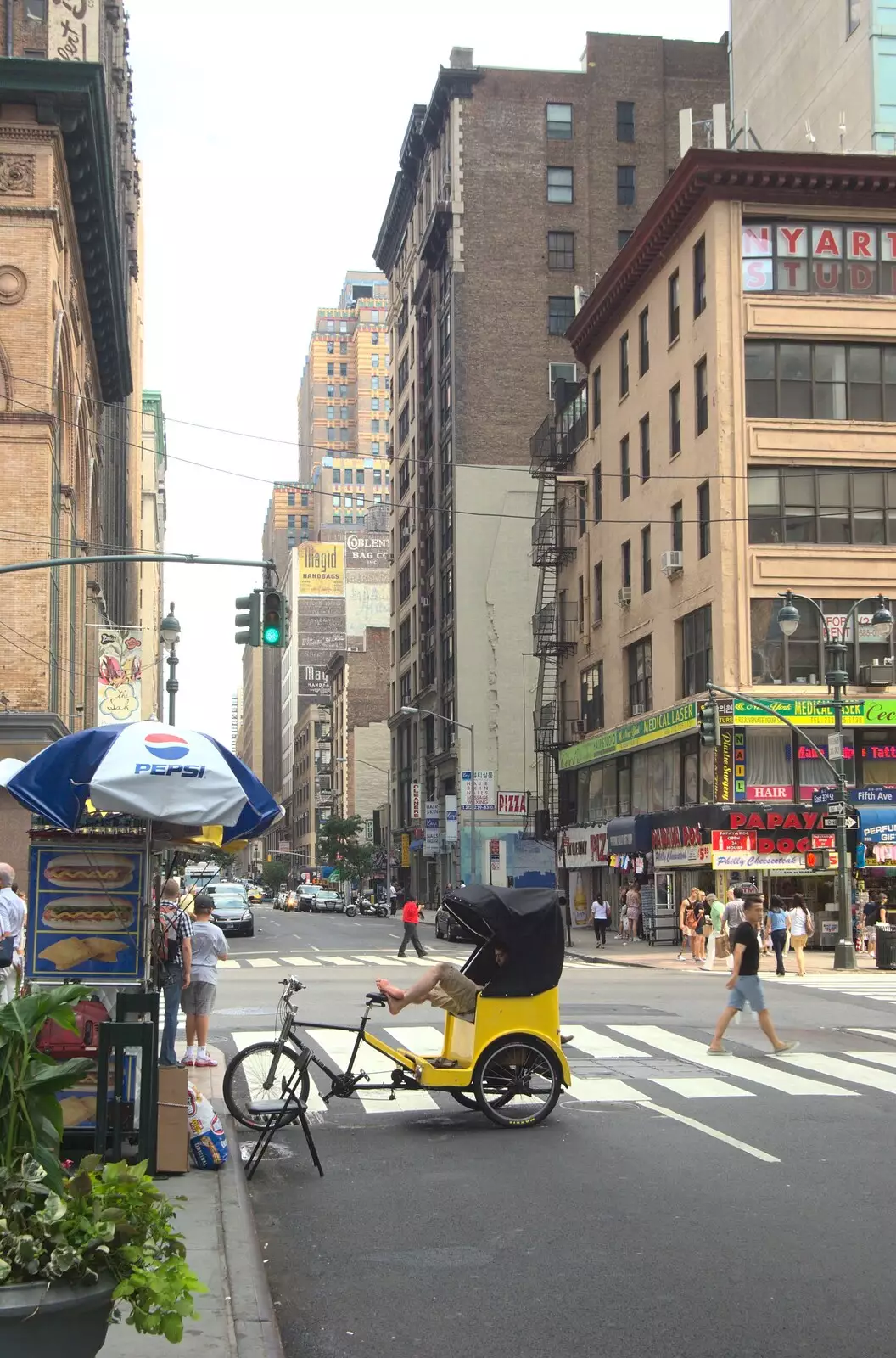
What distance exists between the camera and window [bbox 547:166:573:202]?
80.5 m

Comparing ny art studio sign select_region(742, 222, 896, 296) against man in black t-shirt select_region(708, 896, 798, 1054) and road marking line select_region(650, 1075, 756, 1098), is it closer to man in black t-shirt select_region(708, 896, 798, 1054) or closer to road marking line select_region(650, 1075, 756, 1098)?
man in black t-shirt select_region(708, 896, 798, 1054)

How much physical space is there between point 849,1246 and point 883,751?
119 ft

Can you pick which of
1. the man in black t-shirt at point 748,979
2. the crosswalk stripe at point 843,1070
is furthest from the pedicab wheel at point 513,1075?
the man in black t-shirt at point 748,979

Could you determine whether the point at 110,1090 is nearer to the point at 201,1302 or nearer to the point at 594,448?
the point at 201,1302

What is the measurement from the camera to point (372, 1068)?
49.9 feet

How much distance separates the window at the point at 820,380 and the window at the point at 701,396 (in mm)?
1569

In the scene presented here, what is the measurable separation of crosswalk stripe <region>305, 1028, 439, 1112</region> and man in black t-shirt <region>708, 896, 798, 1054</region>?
3.69 metres

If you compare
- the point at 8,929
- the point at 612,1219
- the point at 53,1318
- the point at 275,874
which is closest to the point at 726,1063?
the point at 612,1219

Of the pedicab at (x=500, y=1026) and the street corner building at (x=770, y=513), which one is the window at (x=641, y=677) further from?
the pedicab at (x=500, y=1026)

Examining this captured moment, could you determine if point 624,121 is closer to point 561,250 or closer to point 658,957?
point 561,250

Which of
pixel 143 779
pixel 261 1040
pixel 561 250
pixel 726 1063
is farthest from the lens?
pixel 561 250

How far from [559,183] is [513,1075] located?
245ft

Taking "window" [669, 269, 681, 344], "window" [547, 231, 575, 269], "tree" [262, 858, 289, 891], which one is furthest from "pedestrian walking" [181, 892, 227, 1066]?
"tree" [262, 858, 289, 891]

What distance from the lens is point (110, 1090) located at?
9.65 metres
